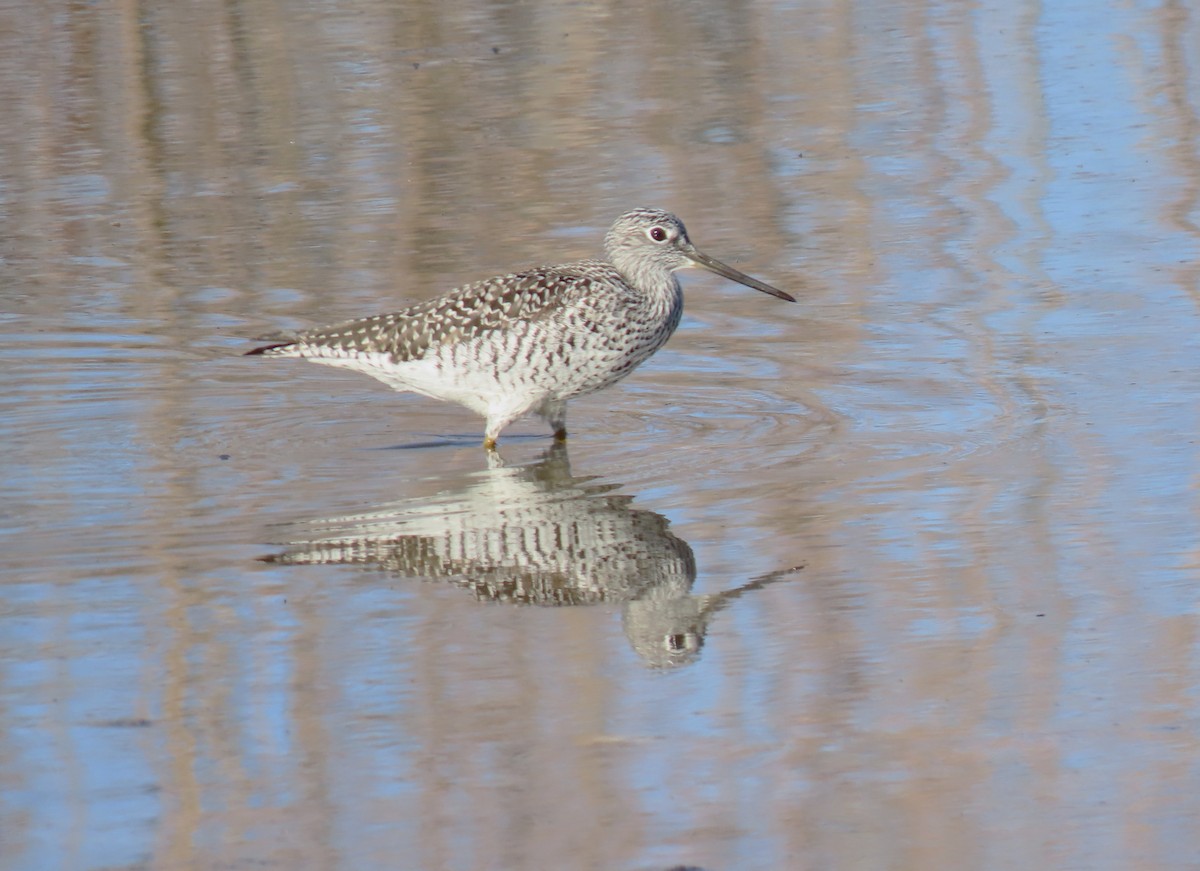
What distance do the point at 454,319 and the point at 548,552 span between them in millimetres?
2060

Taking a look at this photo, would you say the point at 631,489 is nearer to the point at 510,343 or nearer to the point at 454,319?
the point at 510,343

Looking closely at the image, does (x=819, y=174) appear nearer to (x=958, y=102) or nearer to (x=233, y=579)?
(x=958, y=102)

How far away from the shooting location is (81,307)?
37.3 feet

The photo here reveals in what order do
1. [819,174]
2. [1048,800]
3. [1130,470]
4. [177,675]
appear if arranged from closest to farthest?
1. [1048,800]
2. [177,675]
3. [1130,470]
4. [819,174]

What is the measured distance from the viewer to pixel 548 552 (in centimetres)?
738

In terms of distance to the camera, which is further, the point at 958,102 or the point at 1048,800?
the point at 958,102

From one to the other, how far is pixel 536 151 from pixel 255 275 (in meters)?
3.25

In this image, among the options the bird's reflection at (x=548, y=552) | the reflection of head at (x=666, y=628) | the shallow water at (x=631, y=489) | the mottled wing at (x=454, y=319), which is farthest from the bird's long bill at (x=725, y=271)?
the reflection of head at (x=666, y=628)

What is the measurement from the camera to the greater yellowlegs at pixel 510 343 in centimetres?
909

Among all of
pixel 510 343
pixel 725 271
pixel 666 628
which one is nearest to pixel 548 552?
pixel 666 628

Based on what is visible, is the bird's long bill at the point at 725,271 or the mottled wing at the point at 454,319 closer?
the mottled wing at the point at 454,319

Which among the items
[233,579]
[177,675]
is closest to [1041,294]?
[233,579]

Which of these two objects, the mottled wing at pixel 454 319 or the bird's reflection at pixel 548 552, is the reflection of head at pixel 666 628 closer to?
the bird's reflection at pixel 548 552

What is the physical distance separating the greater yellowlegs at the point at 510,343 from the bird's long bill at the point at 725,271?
417mm
